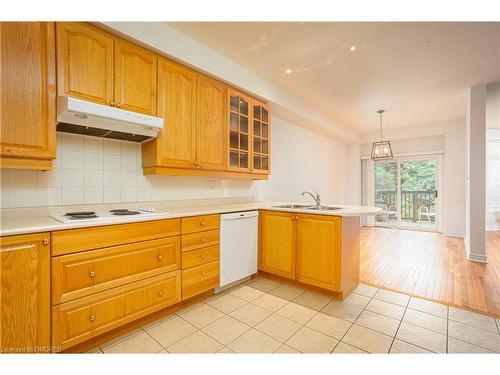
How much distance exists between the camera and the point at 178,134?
2238 millimetres

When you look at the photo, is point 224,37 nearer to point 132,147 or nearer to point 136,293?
point 132,147

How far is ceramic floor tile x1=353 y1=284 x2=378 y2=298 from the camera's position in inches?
92.4

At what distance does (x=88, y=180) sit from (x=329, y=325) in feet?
7.27

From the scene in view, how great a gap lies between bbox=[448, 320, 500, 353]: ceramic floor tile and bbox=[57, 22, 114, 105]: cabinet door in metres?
3.02

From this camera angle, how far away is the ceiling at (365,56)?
2080mm

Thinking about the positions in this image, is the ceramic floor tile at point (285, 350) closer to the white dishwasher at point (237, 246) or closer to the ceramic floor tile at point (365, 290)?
the white dishwasher at point (237, 246)

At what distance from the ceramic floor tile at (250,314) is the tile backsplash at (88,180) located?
129 centimetres

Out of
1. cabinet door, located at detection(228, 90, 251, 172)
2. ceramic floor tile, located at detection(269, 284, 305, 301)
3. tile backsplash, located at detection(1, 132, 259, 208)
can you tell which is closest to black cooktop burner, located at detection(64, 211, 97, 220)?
tile backsplash, located at detection(1, 132, 259, 208)

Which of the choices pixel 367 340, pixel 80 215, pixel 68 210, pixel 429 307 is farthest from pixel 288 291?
pixel 68 210

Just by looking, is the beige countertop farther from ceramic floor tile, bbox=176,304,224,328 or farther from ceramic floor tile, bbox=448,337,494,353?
ceramic floor tile, bbox=448,337,494,353

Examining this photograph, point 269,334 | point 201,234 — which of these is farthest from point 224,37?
point 269,334

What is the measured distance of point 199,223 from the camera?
2.12 metres

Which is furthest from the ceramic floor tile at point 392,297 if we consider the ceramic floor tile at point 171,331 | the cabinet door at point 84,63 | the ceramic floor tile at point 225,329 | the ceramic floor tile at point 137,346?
the cabinet door at point 84,63
